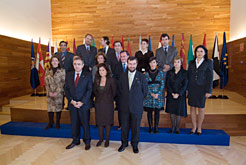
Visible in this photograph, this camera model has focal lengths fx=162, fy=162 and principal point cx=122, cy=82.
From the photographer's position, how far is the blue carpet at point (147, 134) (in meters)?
2.74

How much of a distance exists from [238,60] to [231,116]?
9.40 feet

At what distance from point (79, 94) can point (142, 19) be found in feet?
16.5

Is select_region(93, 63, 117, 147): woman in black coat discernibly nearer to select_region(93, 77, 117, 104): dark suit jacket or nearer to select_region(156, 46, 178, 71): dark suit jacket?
select_region(93, 77, 117, 104): dark suit jacket

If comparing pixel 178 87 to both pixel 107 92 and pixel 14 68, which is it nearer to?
pixel 107 92

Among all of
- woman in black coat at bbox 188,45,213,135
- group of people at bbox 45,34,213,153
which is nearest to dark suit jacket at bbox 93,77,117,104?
group of people at bbox 45,34,213,153

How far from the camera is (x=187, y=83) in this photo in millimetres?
2676

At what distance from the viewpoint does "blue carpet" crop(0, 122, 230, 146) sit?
2.74 meters

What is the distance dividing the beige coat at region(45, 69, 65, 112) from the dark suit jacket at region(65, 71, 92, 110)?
38 cm

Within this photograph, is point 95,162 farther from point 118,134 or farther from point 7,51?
point 7,51

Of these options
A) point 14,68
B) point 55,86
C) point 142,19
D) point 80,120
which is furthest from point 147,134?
point 142,19

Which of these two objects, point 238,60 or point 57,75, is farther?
point 238,60

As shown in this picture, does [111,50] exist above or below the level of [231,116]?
above

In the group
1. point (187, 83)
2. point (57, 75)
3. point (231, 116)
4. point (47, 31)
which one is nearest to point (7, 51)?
point (47, 31)

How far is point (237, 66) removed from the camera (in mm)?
5211
